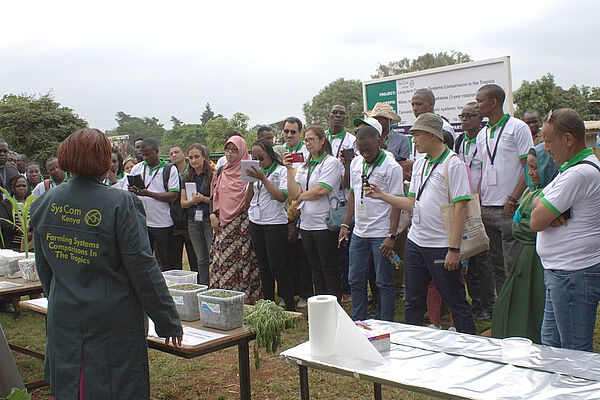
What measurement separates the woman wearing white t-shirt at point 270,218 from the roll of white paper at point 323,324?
3.29 m

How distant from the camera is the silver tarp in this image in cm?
210

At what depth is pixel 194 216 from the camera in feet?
22.0

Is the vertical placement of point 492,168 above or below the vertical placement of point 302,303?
above

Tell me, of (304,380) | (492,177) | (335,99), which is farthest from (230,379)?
(335,99)

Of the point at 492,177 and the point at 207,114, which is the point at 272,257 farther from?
the point at 207,114

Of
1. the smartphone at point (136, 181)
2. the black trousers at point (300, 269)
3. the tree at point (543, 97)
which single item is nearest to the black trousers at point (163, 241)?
the smartphone at point (136, 181)

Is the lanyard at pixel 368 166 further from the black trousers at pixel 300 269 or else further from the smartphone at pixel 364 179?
the black trousers at pixel 300 269

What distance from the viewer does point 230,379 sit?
442 cm

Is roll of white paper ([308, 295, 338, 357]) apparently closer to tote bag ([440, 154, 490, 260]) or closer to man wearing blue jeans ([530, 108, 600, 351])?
man wearing blue jeans ([530, 108, 600, 351])

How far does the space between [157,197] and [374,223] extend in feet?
10.2

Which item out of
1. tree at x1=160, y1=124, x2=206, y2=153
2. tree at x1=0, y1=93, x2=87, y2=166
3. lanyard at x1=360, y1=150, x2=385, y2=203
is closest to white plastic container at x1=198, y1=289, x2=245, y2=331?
lanyard at x1=360, y1=150, x2=385, y2=203

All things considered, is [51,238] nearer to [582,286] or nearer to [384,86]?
[582,286]

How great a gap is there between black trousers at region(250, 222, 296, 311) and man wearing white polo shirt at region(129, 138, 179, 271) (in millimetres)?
1377

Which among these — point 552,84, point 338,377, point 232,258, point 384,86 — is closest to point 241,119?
point 552,84
